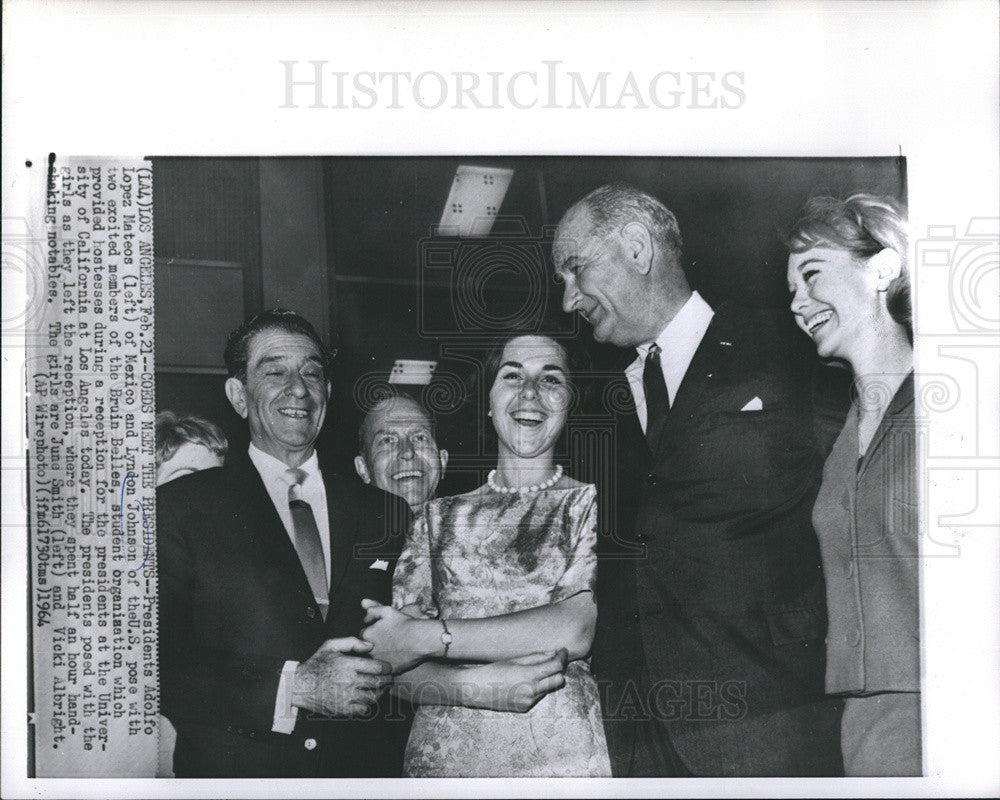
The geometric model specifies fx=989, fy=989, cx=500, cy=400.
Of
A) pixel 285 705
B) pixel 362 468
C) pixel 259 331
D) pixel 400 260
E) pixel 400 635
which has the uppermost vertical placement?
pixel 400 260

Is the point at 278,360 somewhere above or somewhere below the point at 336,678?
above

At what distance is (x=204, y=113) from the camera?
1.51 m

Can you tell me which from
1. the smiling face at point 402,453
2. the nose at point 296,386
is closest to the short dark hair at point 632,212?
the smiling face at point 402,453

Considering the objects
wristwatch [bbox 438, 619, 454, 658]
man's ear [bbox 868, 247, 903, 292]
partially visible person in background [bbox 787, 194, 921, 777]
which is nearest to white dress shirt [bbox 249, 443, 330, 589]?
wristwatch [bbox 438, 619, 454, 658]

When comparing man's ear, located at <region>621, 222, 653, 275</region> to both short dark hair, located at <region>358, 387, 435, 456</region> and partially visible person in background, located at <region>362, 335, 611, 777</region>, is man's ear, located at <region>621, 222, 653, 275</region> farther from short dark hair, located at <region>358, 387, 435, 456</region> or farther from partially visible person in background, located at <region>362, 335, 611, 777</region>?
short dark hair, located at <region>358, 387, 435, 456</region>

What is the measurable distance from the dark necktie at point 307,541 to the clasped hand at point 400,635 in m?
0.07

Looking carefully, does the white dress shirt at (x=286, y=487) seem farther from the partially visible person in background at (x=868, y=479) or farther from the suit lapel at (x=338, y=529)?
the partially visible person in background at (x=868, y=479)

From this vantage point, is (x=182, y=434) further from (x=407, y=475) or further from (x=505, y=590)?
(x=505, y=590)

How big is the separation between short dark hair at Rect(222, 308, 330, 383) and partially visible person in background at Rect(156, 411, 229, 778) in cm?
10

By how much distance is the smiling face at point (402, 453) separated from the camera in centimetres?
152

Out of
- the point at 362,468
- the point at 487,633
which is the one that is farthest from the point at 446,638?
the point at 362,468

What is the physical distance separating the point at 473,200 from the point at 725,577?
696 mm

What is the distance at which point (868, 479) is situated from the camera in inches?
60.0

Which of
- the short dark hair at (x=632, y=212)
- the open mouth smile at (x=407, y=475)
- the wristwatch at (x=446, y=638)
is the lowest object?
the wristwatch at (x=446, y=638)
